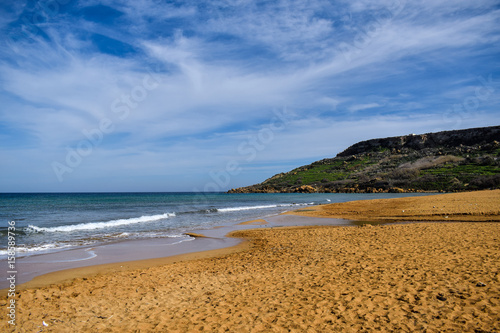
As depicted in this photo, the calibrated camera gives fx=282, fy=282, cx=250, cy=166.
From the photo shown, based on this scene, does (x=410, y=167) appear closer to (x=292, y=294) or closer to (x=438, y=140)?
(x=438, y=140)

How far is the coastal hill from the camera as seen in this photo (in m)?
74.1

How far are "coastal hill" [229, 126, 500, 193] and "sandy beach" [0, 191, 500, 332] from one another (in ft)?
217

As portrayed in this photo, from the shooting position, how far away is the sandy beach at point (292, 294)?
529 centimetres

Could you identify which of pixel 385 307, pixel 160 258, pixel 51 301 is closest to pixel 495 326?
pixel 385 307

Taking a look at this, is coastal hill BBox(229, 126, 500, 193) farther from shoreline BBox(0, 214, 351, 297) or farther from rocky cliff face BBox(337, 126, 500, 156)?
shoreline BBox(0, 214, 351, 297)

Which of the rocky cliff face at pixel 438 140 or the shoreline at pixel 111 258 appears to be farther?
the rocky cliff face at pixel 438 140

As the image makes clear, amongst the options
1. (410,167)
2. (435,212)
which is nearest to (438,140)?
(410,167)

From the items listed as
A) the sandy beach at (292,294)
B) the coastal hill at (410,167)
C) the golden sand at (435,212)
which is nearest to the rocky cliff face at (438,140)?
the coastal hill at (410,167)

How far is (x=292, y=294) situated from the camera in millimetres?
6711

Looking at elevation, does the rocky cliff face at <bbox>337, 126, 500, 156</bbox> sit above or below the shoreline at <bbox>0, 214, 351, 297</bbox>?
above

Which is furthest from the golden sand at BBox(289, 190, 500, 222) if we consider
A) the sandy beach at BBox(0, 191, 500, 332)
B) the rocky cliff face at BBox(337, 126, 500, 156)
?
the rocky cliff face at BBox(337, 126, 500, 156)

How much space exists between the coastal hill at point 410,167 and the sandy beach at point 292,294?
66.1m

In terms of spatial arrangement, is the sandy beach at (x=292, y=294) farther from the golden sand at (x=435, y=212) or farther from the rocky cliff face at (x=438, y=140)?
the rocky cliff face at (x=438, y=140)

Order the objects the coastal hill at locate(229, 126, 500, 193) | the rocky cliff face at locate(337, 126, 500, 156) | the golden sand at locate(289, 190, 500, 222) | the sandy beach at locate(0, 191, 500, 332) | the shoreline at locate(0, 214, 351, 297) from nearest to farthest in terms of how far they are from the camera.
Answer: the sandy beach at locate(0, 191, 500, 332), the shoreline at locate(0, 214, 351, 297), the golden sand at locate(289, 190, 500, 222), the coastal hill at locate(229, 126, 500, 193), the rocky cliff face at locate(337, 126, 500, 156)
